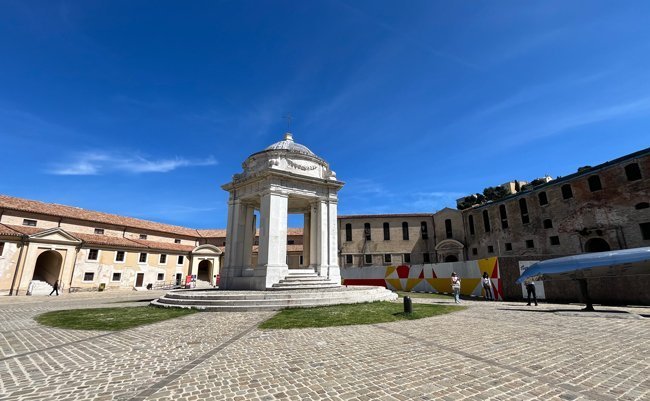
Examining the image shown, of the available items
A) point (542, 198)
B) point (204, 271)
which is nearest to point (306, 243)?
point (542, 198)

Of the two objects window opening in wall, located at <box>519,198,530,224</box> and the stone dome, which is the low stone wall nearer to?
the stone dome

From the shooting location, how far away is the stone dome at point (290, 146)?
20.1 meters

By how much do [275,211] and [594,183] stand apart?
2899cm

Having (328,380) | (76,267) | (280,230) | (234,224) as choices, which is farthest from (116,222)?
(328,380)

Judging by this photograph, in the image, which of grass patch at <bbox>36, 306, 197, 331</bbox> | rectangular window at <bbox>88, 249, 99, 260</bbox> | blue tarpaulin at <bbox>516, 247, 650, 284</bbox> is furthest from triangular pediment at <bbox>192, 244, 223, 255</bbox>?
blue tarpaulin at <bbox>516, 247, 650, 284</bbox>

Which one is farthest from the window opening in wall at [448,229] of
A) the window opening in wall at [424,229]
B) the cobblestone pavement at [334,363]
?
the cobblestone pavement at [334,363]

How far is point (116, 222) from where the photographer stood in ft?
135

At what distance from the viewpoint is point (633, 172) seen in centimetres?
2356

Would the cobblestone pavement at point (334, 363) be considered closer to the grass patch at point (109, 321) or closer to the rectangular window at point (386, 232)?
the grass patch at point (109, 321)

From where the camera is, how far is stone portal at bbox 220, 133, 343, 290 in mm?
17219

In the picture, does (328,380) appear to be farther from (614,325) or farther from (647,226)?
(647,226)

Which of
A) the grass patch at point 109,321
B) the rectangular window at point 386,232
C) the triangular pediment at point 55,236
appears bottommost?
the grass patch at point 109,321

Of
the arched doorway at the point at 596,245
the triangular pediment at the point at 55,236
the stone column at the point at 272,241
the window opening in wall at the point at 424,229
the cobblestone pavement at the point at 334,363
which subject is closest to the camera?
the cobblestone pavement at the point at 334,363

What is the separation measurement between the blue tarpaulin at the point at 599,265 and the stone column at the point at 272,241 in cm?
1263
